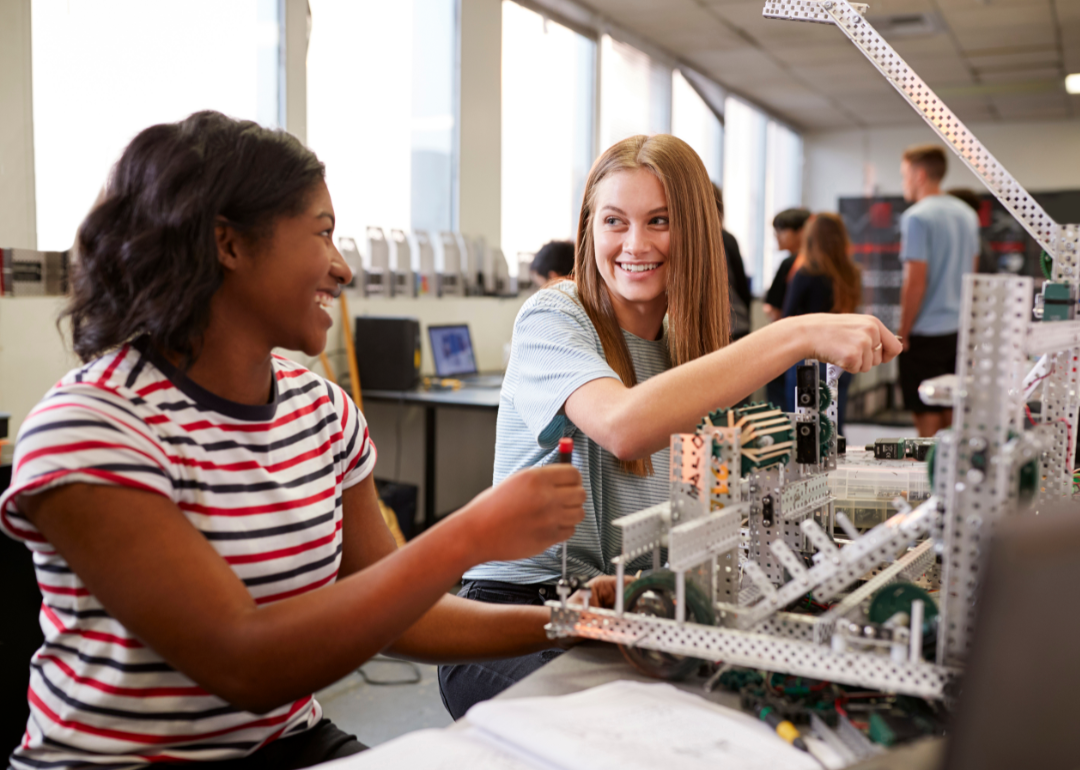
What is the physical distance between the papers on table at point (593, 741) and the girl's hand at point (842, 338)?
496mm

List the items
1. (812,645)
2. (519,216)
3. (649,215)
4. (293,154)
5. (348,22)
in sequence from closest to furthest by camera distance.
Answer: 1. (812,645)
2. (293,154)
3. (649,215)
4. (348,22)
5. (519,216)

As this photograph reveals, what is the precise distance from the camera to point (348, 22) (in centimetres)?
388

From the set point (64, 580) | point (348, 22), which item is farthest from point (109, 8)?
point (64, 580)

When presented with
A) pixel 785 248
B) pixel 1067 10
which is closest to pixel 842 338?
pixel 785 248

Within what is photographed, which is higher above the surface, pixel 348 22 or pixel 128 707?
pixel 348 22

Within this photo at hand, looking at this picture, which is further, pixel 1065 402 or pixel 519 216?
pixel 519 216

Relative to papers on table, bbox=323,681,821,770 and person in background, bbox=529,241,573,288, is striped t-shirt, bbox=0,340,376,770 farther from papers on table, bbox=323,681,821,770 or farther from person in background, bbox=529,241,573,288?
person in background, bbox=529,241,573,288

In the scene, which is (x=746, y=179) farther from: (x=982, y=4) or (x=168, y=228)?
(x=168, y=228)

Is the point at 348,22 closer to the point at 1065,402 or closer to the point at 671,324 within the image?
the point at 671,324

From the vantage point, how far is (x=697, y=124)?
759 centimetres

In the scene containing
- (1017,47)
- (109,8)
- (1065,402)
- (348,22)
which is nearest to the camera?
(1065,402)

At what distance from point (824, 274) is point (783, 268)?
26.9 inches

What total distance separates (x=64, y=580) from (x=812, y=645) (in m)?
0.75

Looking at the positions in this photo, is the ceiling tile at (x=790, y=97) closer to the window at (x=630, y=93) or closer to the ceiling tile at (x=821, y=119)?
the ceiling tile at (x=821, y=119)
